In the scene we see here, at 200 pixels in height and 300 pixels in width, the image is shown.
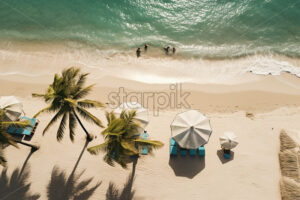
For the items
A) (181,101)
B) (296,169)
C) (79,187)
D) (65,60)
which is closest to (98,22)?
(65,60)

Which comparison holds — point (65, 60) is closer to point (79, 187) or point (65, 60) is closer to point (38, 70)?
point (38, 70)

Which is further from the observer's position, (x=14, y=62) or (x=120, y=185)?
(x=14, y=62)

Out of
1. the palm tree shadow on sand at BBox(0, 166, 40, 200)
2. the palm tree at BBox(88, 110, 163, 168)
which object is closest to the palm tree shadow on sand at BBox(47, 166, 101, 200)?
the palm tree shadow on sand at BBox(0, 166, 40, 200)

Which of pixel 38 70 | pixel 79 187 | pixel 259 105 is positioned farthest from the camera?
pixel 38 70

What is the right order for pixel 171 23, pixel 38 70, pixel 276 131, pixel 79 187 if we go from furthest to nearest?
pixel 171 23
pixel 38 70
pixel 276 131
pixel 79 187

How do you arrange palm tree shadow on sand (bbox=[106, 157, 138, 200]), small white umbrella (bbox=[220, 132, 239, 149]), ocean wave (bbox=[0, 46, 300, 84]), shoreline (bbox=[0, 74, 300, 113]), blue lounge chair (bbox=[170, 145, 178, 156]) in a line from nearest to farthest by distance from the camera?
palm tree shadow on sand (bbox=[106, 157, 138, 200])
small white umbrella (bbox=[220, 132, 239, 149])
blue lounge chair (bbox=[170, 145, 178, 156])
shoreline (bbox=[0, 74, 300, 113])
ocean wave (bbox=[0, 46, 300, 84])

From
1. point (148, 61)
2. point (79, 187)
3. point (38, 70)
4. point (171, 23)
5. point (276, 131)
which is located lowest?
point (79, 187)

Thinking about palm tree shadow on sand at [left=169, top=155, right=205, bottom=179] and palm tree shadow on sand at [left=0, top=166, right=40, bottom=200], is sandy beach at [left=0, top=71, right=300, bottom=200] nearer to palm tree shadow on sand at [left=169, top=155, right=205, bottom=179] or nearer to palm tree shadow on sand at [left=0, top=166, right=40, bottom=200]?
palm tree shadow on sand at [left=169, top=155, right=205, bottom=179]

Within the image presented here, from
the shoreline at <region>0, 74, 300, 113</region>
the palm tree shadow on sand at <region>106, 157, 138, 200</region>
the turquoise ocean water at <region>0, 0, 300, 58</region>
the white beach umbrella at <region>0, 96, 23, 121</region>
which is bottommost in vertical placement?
the palm tree shadow on sand at <region>106, 157, 138, 200</region>
